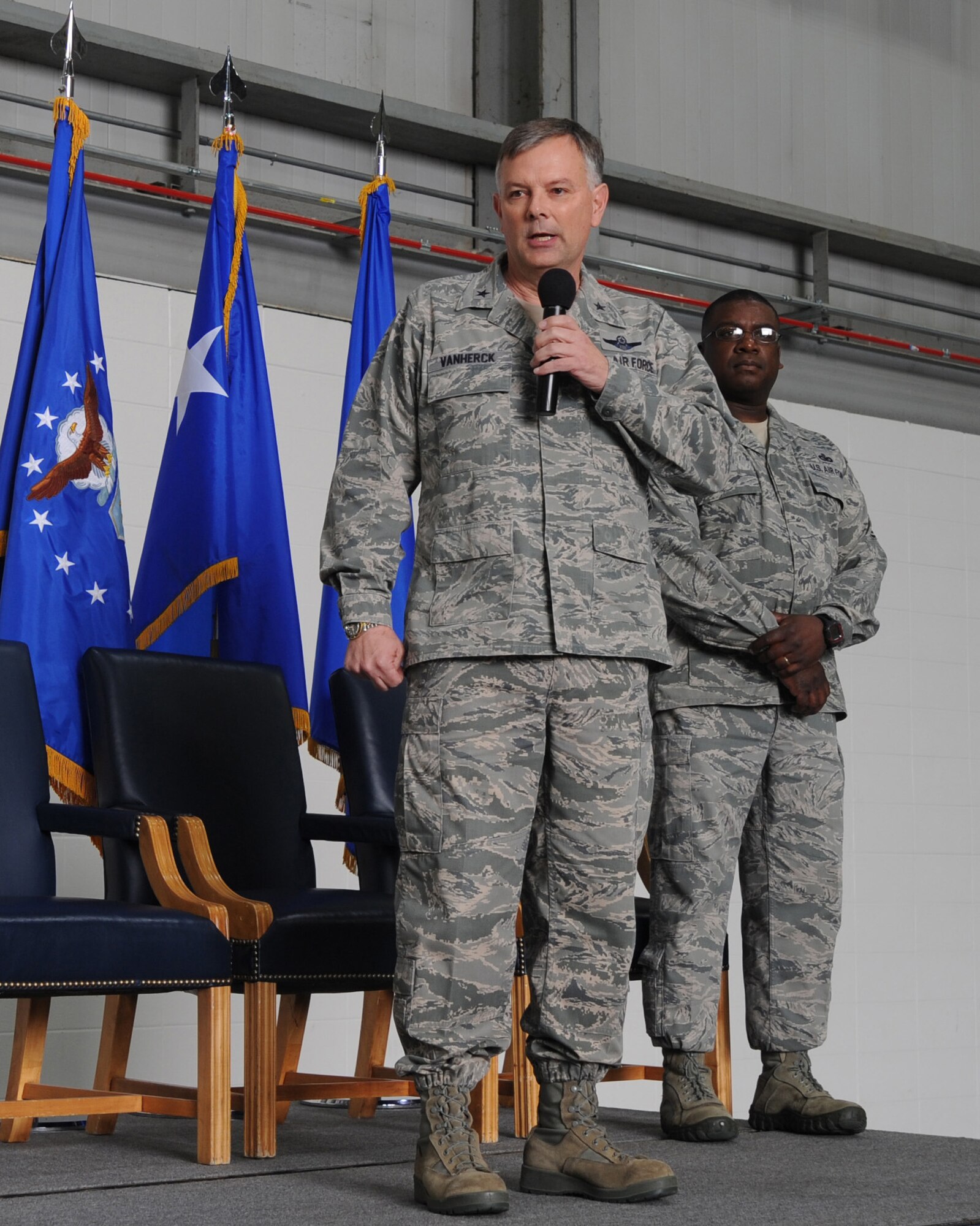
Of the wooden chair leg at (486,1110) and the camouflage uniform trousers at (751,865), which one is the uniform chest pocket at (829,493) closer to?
the camouflage uniform trousers at (751,865)

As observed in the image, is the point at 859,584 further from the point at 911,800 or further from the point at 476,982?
the point at 911,800

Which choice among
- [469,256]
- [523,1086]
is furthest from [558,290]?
[469,256]

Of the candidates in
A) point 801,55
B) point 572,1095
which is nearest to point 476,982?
point 572,1095

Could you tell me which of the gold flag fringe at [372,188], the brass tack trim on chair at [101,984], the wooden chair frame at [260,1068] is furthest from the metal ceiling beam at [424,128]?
the brass tack trim on chair at [101,984]

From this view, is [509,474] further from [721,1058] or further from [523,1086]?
[721,1058]

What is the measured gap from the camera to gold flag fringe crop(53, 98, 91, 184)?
361 centimetres

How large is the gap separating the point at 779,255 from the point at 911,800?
78.6 inches

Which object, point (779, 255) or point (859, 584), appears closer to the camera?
point (859, 584)

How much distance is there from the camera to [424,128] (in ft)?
16.0

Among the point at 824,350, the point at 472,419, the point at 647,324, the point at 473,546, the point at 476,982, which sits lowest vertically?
the point at 476,982

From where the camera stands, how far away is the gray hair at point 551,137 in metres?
2.12

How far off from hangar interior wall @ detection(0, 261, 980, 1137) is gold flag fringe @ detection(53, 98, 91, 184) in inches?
26.6

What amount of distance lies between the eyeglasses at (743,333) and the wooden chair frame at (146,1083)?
4.51 feet

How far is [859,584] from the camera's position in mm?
3020
